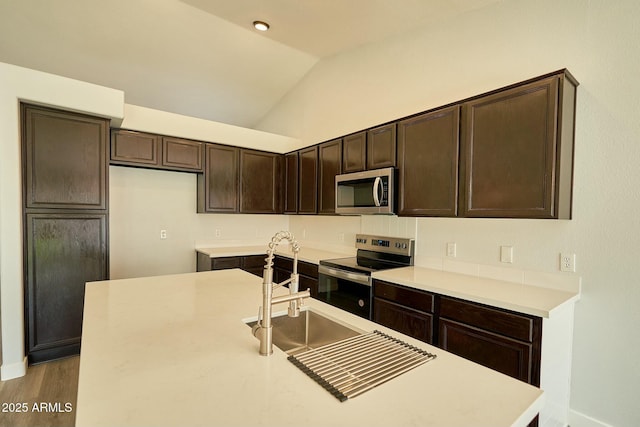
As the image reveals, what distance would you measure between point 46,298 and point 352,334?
2857mm

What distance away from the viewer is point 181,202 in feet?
12.7

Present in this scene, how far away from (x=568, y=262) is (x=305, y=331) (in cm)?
174

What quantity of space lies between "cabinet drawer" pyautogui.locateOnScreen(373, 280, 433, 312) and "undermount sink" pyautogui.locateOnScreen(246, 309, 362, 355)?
973 mm

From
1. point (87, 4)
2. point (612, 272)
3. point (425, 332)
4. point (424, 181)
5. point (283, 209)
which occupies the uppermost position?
point (87, 4)

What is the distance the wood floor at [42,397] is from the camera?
1995 mm

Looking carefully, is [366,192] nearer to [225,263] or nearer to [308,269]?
[308,269]

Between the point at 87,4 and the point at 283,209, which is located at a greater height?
the point at 87,4

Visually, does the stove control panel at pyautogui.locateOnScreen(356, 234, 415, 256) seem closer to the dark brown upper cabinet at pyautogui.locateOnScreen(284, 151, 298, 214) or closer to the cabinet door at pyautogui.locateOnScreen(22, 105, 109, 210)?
the dark brown upper cabinet at pyautogui.locateOnScreen(284, 151, 298, 214)

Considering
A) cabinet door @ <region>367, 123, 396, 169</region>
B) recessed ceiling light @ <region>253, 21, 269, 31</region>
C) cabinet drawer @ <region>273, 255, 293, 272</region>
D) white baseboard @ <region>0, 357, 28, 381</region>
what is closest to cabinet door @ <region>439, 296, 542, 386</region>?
cabinet door @ <region>367, 123, 396, 169</region>

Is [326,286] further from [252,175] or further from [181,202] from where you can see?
[181,202]

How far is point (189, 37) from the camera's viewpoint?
323 centimetres

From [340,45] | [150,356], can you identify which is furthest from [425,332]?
[340,45]

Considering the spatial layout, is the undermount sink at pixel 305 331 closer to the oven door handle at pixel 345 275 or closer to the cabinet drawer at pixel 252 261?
the oven door handle at pixel 345 275

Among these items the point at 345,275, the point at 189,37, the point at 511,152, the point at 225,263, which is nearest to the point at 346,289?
the point at 345,275
